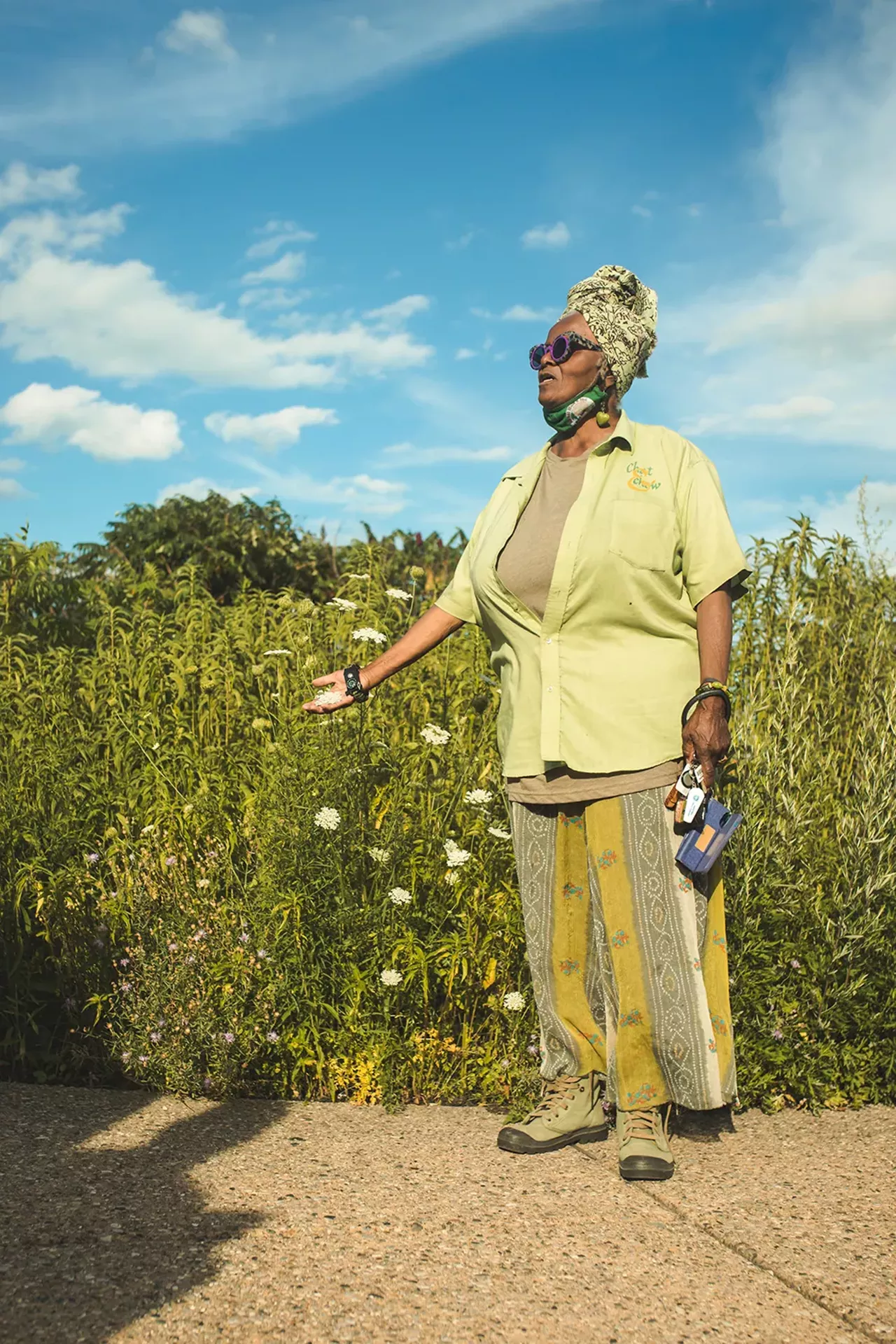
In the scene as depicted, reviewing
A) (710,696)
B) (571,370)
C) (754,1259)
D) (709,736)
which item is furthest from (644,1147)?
(571,370)

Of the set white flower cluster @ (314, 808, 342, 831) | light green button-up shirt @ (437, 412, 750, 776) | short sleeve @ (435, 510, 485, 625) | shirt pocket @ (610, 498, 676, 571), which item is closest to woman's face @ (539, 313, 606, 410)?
light green button-up shirt @ (437, 412, 750, 776)

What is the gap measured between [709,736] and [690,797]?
17cm

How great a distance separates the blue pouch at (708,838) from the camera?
10.4ft

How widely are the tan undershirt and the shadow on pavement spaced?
4.24 feet

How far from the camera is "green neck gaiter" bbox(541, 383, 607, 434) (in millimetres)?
3389

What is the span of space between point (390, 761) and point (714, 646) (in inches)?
52.2

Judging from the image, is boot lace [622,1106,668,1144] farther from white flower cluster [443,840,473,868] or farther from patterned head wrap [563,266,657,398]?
patterned head wrap [563,266,657,398]

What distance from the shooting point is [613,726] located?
321 centimetres

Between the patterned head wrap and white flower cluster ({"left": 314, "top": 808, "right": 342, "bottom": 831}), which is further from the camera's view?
white flower cluster ({"left": 314, "top": 808, "right": 342, "bottom": 831})

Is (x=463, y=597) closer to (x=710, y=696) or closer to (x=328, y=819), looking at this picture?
(x=328, y=819)

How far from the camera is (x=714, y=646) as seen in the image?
10.5ft

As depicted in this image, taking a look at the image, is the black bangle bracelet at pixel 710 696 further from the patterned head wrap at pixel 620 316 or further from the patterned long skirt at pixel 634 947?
the patterned head wrap at pixel 620 316

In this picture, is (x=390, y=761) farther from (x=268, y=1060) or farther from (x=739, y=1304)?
(x=739, y=1304)

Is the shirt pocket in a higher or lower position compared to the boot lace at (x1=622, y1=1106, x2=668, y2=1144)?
higher
